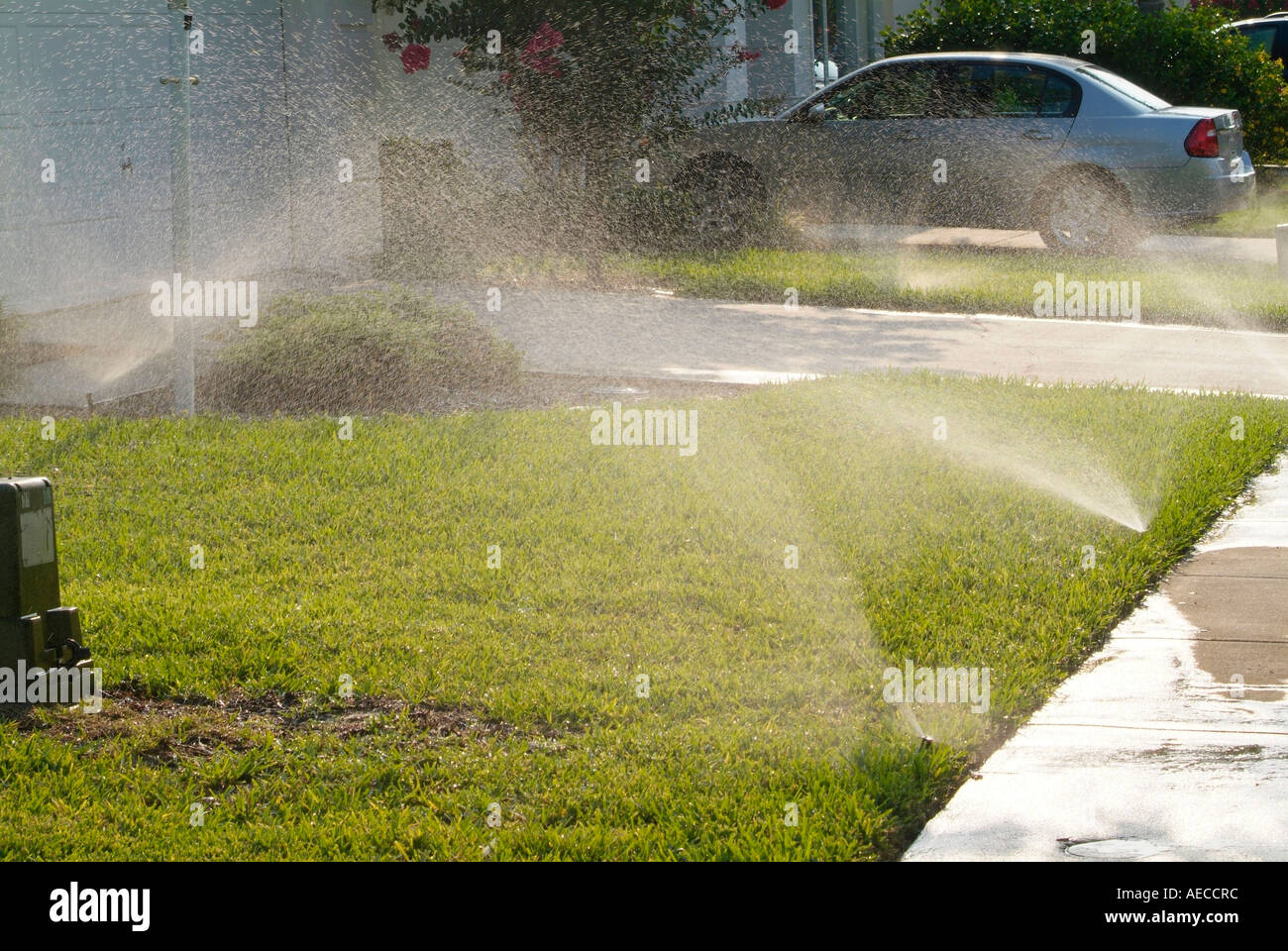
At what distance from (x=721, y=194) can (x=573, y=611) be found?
8954 mm

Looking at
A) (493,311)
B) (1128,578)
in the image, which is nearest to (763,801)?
(1128,578)

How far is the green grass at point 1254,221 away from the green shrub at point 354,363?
8.07 meters

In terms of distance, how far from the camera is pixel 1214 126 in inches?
487

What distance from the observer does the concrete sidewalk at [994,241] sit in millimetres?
12641

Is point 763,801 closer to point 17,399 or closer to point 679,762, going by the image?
point 679,762

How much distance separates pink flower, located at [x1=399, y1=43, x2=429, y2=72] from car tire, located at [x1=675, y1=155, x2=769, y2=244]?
2387 millimetres

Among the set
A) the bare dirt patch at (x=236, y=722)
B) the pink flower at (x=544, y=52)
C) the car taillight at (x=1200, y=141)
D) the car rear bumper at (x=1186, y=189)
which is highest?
the pink flower at (x=544, y=52)

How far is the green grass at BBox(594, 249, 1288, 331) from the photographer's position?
32.4 feet

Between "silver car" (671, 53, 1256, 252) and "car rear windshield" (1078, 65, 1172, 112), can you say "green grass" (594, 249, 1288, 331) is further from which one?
"car rear windshield" (1078, 65, 1172, 112)

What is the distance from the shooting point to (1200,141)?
12.3 meters

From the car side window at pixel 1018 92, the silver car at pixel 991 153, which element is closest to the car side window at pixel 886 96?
the silver car at pixel 991 153

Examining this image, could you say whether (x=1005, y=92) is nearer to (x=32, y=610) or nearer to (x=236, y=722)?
(x=236, y=722)

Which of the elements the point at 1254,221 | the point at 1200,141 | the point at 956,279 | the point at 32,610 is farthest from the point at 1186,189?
the point at 32,610

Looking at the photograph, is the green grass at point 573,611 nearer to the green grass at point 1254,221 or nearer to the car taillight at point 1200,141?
the car taillight at point 1200,141
